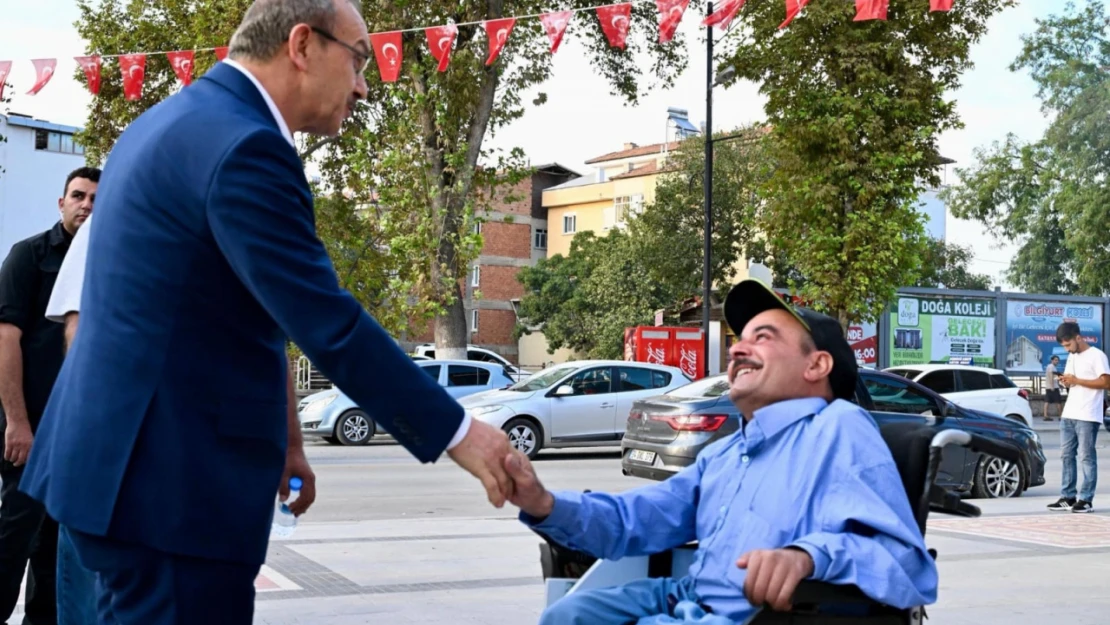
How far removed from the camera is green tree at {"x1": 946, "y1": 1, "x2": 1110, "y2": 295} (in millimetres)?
49031

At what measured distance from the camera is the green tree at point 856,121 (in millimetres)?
27594

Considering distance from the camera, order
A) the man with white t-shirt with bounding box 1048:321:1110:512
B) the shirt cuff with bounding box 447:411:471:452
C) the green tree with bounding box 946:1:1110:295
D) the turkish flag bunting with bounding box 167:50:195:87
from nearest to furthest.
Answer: the shirt cuff with bounding box 447:411:471:452
the man with white t-shirt with bounding box 1048:321:1110:512
the turkish flag bunting with bounding box 167:50:195:87
the green tree with bounding box 946:1:1110:295

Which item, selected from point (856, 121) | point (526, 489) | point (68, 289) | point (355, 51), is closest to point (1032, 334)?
point (856, 121)

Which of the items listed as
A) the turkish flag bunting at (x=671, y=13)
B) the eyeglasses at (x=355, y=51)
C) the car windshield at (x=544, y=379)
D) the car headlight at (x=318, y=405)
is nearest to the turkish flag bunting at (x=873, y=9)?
the turkish flag bunting at (x=671, y=13)

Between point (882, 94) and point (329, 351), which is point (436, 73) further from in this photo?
point (329, 351)

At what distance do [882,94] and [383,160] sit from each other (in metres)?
10.7

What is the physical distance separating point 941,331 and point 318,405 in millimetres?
20206

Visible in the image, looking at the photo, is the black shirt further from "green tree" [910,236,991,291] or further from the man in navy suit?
"green tree" [910,236,991,291]

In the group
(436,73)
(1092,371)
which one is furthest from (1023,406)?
(436,73)

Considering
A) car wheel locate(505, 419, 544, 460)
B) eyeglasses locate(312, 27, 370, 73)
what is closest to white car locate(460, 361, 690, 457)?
car wheel locate(505, 419, 544, 460)

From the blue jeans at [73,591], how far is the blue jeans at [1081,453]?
10.9 m

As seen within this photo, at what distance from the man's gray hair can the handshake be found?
91 cm

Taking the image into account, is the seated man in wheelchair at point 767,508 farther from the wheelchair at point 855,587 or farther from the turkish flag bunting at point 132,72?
the turkish flag bunting at point 132,72

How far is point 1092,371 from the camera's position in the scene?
12.6 metres
